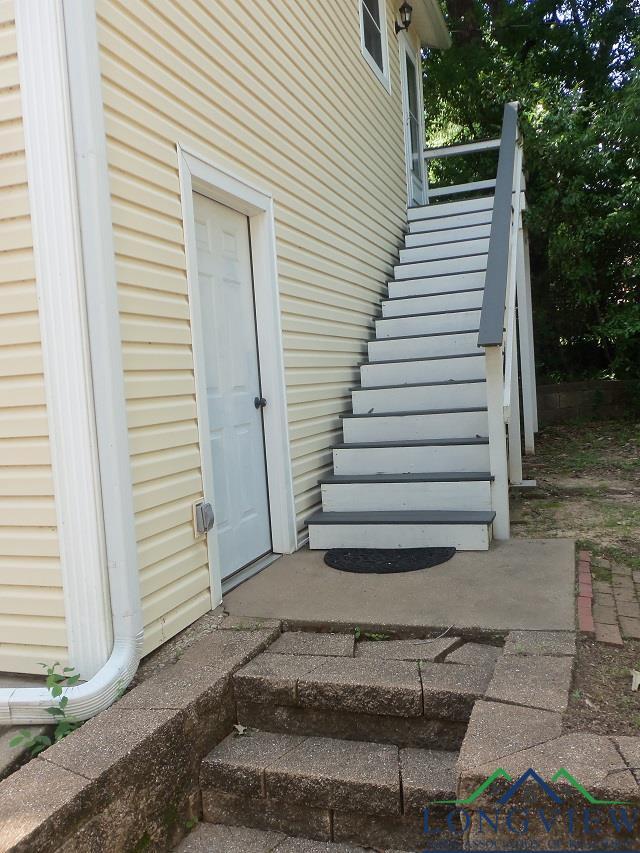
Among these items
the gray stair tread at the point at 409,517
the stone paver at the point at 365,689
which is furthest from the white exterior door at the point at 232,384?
the stone paver at the point at 365,689

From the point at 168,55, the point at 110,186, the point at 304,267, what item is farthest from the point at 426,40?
the point at 110,186

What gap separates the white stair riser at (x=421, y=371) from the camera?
201 inches

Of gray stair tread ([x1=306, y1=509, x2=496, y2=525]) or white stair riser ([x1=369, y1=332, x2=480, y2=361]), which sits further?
white stair riser ([x1=369, y1=332, x2=480, y2=361])

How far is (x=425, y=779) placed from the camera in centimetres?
217

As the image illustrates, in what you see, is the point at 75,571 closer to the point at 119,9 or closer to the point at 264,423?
the point at 264,423

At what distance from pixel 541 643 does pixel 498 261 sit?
2463 mm

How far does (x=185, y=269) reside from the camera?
126 inches

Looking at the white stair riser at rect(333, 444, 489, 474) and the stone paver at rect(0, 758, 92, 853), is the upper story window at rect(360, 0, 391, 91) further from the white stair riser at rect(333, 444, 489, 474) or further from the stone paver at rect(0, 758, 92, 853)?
the stone paver at rect(0, 758, 92, 853)

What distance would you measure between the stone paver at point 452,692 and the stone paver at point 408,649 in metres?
0.18

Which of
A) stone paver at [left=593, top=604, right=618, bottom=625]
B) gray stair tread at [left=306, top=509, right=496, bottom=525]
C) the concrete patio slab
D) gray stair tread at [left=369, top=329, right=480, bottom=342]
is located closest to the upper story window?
gray stair tread at [left=369, top=329, right=480, bottom=342]

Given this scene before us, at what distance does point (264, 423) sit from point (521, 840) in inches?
108

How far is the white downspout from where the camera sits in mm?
2498

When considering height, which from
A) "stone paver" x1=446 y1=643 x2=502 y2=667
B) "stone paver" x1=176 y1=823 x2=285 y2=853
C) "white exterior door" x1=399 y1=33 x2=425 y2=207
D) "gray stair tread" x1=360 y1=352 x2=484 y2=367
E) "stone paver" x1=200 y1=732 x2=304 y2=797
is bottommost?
"stone paver" x1=176 y1=823 x2=285 y2=853

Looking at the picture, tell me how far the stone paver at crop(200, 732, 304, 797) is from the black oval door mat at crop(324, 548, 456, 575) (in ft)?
4.31
